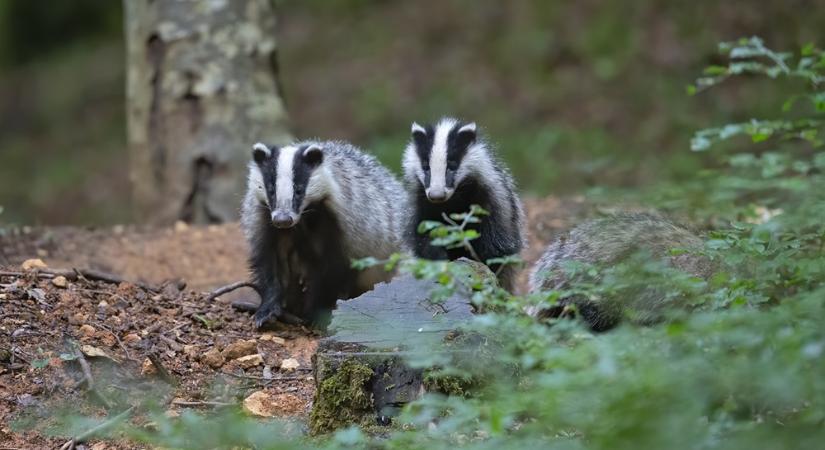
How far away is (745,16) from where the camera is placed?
13.2m

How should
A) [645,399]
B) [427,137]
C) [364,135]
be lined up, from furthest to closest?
[364,135] < [427,137] < [645,399]

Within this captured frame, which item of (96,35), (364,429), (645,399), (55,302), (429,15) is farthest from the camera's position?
(96,35)

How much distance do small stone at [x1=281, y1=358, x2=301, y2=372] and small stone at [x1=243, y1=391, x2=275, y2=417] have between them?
43 centimetres

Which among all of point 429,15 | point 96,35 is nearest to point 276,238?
point 429,15

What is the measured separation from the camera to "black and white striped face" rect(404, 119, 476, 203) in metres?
6.36

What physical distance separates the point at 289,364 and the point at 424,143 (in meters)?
1.74

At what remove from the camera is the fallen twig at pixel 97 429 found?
403cm

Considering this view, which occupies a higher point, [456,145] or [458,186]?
[456,145]

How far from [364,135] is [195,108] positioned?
6117 millimetres

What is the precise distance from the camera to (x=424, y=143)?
6.56 meters

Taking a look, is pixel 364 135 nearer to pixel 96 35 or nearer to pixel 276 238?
pixel 96 35

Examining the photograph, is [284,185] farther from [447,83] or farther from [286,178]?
[447,83]

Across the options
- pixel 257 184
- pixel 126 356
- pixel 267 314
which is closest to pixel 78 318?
pixel 126 356

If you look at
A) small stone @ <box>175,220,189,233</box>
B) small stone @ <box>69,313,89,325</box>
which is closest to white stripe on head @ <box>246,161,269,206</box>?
small stone @ <box>69,313,89,325</box>
